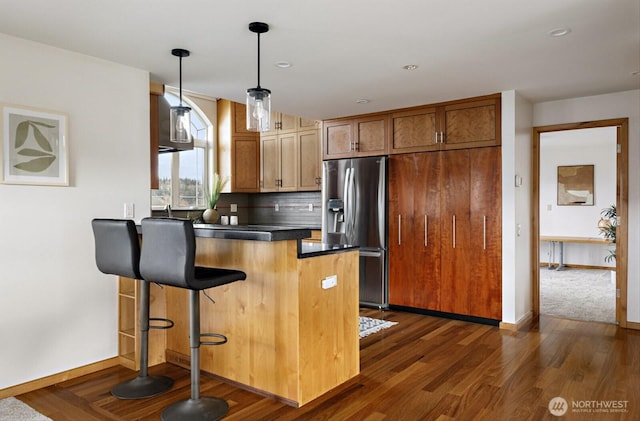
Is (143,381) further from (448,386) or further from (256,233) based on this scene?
(448,386)

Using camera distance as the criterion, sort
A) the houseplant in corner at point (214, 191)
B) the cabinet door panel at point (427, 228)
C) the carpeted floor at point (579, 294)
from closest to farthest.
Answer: the cabinet door panel at point (427, 228) → the carpeted floor at point (579, 294) → the houseplant in corner at point (214, 191)

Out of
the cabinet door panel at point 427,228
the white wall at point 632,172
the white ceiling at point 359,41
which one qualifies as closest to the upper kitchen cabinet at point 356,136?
the cabinet door panel at point 427,228

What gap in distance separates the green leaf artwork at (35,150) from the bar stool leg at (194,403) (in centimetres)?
141

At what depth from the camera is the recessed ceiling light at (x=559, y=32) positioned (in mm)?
2732

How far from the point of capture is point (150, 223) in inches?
94.7

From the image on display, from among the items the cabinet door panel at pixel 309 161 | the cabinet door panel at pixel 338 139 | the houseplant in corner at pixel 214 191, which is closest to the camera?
the cabinet door panel at pixel 338 139

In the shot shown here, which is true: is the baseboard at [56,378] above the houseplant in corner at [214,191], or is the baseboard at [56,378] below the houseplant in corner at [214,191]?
below

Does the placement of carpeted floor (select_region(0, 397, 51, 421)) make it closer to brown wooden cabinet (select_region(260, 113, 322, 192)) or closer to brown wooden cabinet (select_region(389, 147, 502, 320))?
brown wooden cabinet (select_region(389, 147, 502, 320))

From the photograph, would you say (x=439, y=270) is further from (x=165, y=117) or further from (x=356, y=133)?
(x=165, y=117)

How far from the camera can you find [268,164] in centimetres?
640

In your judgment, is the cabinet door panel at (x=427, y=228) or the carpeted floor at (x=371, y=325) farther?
the cabinet door panel at (x=427, y=228)

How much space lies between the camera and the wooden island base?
263 cm

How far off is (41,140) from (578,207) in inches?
336

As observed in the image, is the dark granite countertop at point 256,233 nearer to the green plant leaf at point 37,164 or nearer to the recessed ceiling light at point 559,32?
the green plant leaf at point 37,164
